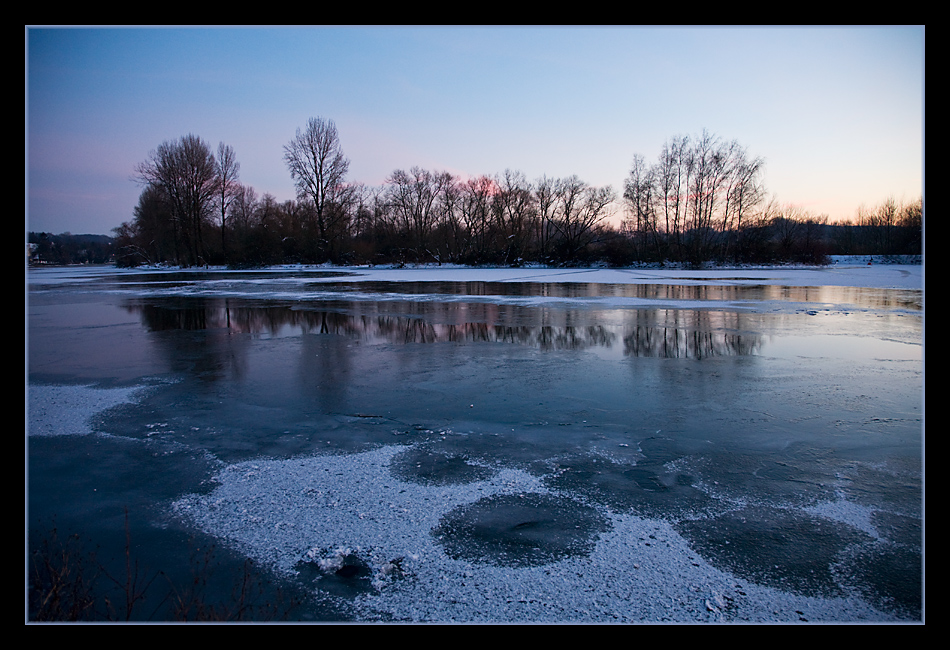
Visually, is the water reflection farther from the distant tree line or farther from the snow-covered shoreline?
the distant tree line

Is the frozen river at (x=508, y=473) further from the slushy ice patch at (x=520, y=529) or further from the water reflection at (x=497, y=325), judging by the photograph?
the water reflection at (x=497, y=325)

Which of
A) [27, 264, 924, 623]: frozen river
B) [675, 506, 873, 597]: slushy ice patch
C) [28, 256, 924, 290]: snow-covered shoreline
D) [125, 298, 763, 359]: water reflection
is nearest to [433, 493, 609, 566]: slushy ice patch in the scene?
[27, 264, 924, 623]: frozen river

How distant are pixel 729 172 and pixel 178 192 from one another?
2185 inches

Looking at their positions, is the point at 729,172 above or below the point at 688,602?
above

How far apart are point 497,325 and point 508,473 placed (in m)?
8.01

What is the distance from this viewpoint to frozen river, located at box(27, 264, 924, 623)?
2783mm

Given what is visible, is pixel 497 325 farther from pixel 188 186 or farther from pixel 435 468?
pixel 188 186

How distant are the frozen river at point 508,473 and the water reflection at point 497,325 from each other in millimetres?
318

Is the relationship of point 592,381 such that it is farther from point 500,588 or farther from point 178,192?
point 178,192

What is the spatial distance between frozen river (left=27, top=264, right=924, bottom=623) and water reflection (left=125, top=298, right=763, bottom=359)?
318 mm

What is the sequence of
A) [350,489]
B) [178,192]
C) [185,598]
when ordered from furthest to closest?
[178,192], [350,489], [185,598]

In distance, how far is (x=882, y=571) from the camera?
292 cm

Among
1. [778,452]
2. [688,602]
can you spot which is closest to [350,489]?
[688,602]

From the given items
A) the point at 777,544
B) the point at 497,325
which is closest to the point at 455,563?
the point at 777,544
